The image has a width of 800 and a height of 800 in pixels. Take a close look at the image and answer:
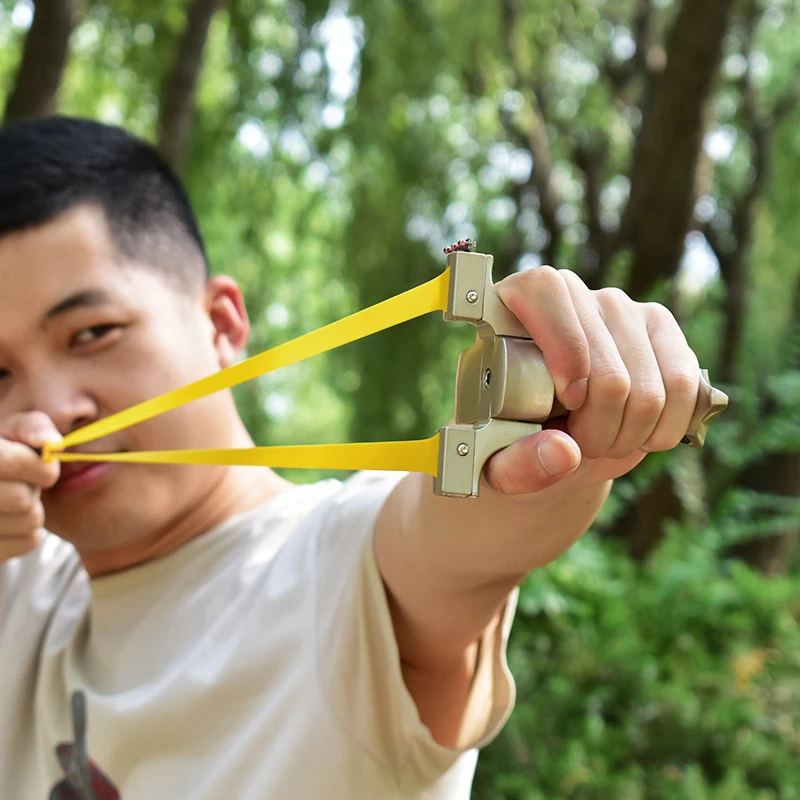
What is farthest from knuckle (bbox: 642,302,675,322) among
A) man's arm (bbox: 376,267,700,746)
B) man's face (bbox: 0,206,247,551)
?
man's face (bbox: 0,206,247,551)

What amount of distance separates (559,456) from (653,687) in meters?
1.48

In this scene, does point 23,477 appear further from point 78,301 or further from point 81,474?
point 78,301

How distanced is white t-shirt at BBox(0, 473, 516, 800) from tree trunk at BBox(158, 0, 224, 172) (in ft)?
6.77

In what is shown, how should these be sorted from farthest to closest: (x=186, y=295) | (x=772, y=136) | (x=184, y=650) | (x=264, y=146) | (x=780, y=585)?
(x=772, y=136)
(x=264, y=146)
(x=780, y=585)
(x=186, y=295)
(x=184, y=650)

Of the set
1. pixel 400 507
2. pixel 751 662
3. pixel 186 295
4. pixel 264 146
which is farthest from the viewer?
pixel 264 146

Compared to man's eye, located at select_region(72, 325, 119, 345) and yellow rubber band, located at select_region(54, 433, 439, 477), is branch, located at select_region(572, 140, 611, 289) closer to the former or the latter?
man's eye, located at select_region(72, 325, 119, 345)

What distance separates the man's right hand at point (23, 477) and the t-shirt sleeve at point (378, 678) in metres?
0.32

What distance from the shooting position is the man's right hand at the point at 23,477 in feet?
3.51

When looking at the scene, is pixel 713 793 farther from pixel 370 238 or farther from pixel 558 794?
pixel 370 238

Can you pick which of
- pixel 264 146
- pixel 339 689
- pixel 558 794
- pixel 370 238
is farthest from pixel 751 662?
pixel 264 146

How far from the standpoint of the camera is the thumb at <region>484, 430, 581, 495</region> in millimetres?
646

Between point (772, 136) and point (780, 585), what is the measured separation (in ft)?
10.4

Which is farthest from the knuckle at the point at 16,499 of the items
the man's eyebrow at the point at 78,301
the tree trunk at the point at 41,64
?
the tree trunk at the point at 41,64

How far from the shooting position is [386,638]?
3.33 feet
